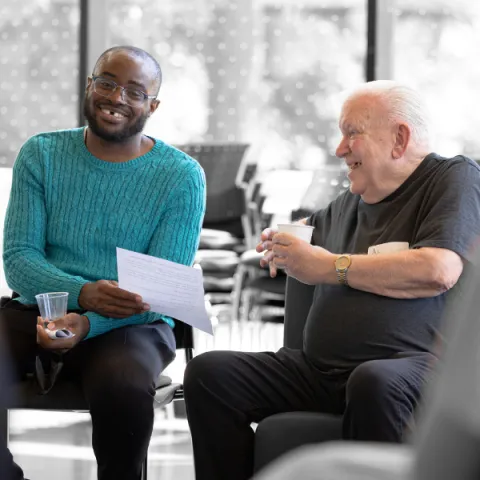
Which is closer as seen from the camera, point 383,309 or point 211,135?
point 383,309

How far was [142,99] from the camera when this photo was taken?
2.66 m

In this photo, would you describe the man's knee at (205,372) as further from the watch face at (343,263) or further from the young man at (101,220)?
the watch face at (343,263)

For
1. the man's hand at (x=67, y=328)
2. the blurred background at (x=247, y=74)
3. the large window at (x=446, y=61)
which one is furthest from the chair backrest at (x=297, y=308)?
the large window at (x=446, y=61)

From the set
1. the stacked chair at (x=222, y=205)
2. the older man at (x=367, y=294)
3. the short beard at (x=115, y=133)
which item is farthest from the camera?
the stacked chair at (x=222, y=205)

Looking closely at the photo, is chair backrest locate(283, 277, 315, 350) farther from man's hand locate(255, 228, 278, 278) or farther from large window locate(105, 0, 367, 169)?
large window locate(105, 0, 367, 169)

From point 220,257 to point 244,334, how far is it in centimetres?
52

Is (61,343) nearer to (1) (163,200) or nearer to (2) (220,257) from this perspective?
(1) (163,200)

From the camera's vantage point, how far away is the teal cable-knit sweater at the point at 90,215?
256 centimetres

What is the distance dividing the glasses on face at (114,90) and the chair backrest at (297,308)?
0.67 metres

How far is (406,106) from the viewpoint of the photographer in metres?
2.39

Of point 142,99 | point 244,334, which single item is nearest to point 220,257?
point 244,334

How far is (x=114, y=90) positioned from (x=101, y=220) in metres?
0.37

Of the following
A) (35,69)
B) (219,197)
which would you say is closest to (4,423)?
(219,197)

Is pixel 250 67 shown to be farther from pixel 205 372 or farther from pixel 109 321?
pixel 205 372
